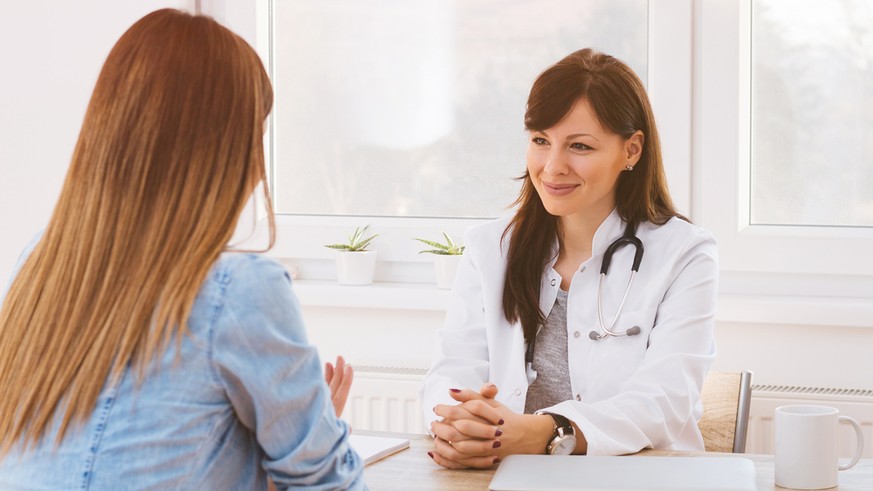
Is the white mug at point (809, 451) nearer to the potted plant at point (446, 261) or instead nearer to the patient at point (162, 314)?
the patient at point (162, 314)

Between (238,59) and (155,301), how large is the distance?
27 centimetres

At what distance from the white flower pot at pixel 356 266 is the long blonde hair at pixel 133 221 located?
1763mm

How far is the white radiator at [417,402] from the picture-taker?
242cm

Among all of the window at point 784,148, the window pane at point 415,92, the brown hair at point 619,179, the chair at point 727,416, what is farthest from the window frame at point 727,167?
the brown hair at point 619,179

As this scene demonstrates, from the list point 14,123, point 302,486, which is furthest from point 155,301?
point 14,123

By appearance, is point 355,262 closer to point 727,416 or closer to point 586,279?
point 586,279

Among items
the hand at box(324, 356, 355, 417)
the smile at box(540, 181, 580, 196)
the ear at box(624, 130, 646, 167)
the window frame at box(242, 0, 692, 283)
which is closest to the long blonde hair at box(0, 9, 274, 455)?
the hand at box(324, 356, 355, 417)

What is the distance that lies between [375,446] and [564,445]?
0.31m

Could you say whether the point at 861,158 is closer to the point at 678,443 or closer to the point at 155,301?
the point at 678,443

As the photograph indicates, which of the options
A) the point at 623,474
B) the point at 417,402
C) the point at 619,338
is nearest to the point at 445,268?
the point at 417,402

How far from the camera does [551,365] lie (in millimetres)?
2051

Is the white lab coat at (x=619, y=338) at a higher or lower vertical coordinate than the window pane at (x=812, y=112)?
lower

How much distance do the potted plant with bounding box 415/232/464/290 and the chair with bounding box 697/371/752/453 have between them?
86cm

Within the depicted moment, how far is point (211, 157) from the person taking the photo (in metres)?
1.07
